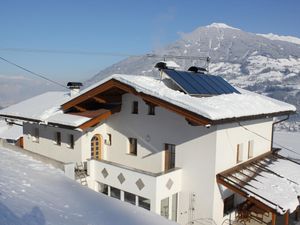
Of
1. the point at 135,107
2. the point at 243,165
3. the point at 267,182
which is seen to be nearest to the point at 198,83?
the point at 135,107

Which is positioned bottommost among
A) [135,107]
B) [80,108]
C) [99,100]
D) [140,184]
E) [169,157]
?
[140,184]

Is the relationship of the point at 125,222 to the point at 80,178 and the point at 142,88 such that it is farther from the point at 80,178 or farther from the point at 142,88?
the point at 80,178

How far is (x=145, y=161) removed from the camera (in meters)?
14.7

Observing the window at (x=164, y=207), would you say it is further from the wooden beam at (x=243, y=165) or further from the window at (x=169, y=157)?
the wooden beam at (x=243, y=165)

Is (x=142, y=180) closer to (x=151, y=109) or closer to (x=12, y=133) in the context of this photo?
(x=151, y=109)

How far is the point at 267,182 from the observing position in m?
13.2

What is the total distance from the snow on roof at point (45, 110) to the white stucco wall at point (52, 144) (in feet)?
3.21

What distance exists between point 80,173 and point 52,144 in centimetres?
344

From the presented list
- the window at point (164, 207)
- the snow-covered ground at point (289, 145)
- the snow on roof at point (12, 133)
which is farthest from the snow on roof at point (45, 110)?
the snow on roof at point (12, 133)

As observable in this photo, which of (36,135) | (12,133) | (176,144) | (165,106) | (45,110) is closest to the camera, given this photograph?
(165,106)

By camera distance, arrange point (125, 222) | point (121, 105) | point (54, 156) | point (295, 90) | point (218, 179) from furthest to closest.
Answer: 1. point (295, 90)
2. point (54, 156)
3. point (121, 105)
4. point (218, 179)
5. point (125, 222)

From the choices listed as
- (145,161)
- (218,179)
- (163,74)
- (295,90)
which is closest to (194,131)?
(218,179)

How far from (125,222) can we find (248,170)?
8.41 m

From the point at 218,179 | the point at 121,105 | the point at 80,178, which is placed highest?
the point at 121,105
